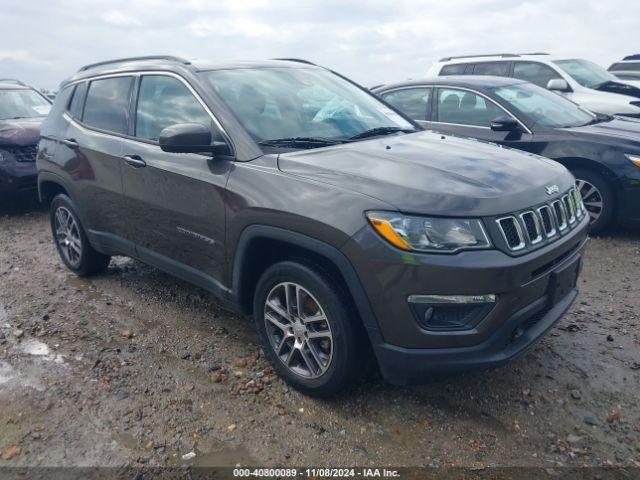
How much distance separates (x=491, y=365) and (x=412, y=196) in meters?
0.86

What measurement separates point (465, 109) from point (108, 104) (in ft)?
12.5

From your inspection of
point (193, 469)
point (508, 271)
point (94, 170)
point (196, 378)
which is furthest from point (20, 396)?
point (508, 271)

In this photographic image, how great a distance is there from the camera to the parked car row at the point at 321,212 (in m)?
2.49

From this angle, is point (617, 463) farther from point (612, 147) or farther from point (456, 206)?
point (612, 147)

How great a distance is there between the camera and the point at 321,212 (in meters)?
2.67

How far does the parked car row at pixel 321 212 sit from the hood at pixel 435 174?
0.04 feet

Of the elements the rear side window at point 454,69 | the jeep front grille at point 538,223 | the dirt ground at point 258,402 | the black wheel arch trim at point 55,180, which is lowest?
the dirt ground at point 258,402

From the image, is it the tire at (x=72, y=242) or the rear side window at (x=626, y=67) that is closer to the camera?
the tire at (x=72, y=242)

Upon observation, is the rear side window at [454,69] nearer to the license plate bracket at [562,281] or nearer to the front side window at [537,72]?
the front side window at [537,72]

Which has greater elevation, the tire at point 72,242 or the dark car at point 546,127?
the dark car at point 546,127

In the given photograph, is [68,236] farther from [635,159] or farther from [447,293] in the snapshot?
[635,159]

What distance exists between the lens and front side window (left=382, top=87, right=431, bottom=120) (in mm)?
6461

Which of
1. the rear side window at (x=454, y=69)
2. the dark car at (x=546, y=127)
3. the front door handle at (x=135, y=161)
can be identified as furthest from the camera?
the rear side window at (x=454, y=69)

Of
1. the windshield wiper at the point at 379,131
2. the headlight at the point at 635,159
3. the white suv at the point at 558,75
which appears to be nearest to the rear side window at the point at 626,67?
the white suv at the point at 558,75
